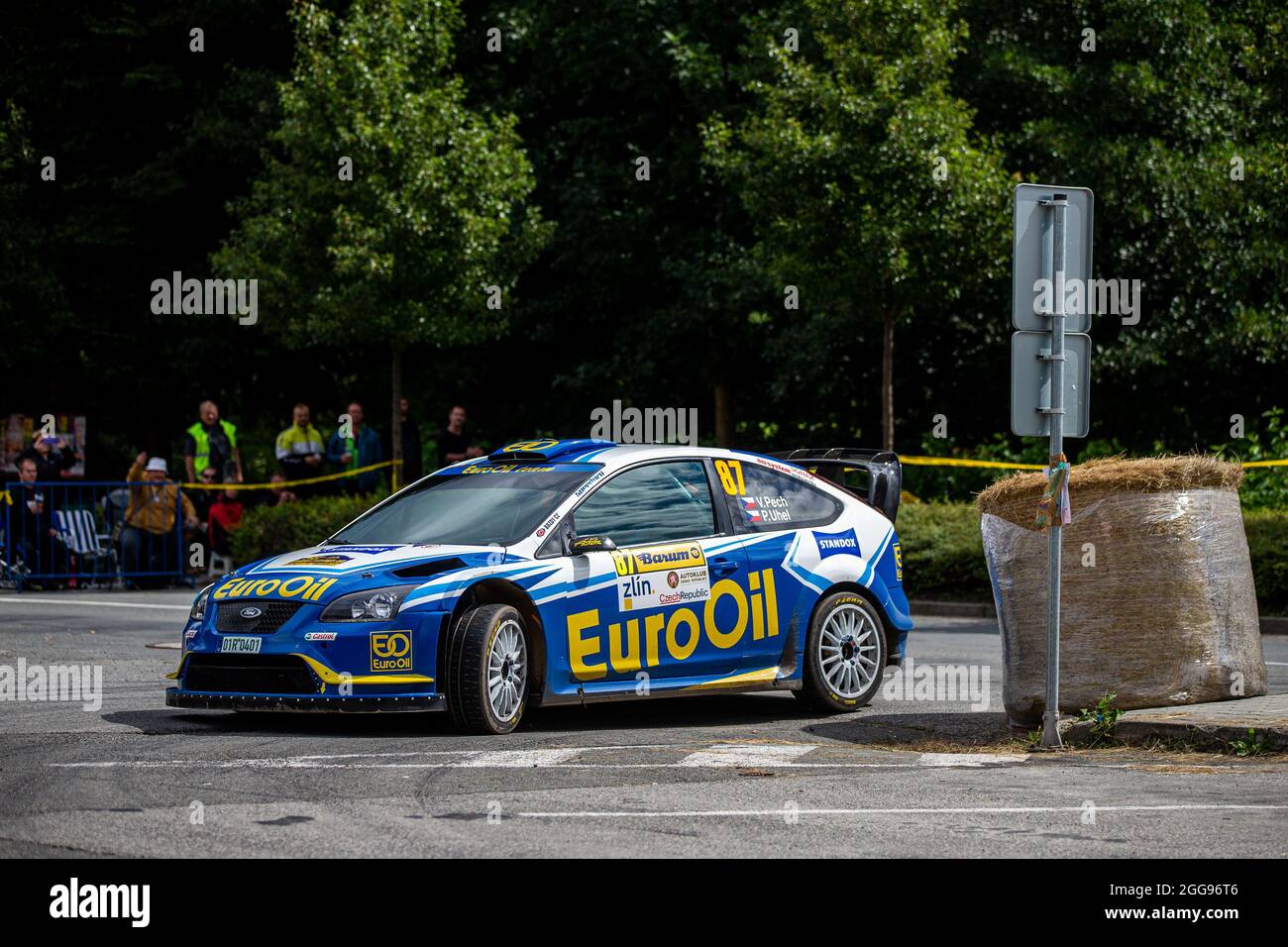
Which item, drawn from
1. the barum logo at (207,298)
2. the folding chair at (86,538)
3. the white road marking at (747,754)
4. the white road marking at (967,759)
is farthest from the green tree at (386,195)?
the white road marking at (967,759)

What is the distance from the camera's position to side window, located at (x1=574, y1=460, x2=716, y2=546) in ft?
36.9

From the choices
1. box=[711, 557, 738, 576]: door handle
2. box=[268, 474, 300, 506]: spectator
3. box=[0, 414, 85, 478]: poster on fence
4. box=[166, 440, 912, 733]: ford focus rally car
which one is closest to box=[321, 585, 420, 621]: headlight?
box=[166, 440, 912, 733]: ford focus rally car

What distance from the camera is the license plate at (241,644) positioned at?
10305 mm

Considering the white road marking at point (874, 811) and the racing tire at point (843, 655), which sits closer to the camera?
the white road marking at point (874, 811)

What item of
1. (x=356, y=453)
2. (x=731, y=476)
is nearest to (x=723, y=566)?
(x=731, y=476)

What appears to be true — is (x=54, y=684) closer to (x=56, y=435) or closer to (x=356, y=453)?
(x=356, y=453)

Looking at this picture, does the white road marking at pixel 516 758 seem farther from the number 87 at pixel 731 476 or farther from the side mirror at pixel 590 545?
the number 87 at pixel 731 476

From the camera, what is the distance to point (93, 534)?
23609 mm

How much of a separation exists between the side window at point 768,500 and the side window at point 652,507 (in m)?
0.19
